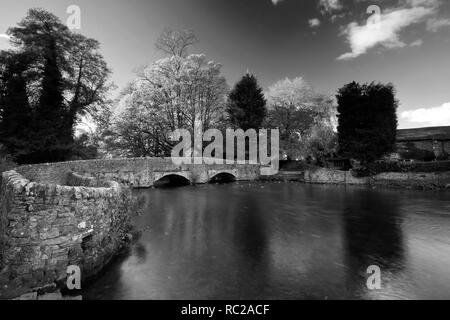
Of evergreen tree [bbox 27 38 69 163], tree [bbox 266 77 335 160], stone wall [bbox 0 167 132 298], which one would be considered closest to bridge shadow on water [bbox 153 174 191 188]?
evergreen tree [bbox 27 38 69 163]

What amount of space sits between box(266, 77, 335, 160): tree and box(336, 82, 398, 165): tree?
8311mm

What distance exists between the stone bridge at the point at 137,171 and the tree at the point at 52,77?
4.38 m

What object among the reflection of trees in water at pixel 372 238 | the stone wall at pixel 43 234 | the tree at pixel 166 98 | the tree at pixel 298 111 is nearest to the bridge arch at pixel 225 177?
the tree at pixel 166 98

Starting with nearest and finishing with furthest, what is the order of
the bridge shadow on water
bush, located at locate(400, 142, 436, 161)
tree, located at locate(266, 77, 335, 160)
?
the bridge shadow on water
bush, located at locate(400, 142, 436, 161)
tree, located at locate(266, 77, 335, 160)

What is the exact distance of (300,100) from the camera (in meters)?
35.7

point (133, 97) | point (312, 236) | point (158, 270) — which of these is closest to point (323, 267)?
point (312, 236)

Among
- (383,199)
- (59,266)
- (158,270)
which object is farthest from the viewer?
(383,199)

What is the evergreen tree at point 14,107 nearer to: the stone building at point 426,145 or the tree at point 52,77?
the tree at point 52,77

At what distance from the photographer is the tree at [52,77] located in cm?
1973

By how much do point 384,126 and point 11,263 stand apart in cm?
2965

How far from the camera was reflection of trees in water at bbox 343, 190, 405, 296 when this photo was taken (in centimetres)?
624

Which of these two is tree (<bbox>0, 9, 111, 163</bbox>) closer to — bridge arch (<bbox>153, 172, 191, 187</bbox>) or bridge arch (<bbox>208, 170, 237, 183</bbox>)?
bridge arch (<bbox>153, 172, 191, 187</bbox>)

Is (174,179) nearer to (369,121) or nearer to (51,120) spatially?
(51,120)
